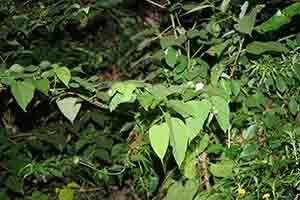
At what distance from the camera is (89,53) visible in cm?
188

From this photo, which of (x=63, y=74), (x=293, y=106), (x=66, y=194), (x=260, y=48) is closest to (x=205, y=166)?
(x=293, y=106)

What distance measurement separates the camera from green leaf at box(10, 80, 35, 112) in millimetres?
759

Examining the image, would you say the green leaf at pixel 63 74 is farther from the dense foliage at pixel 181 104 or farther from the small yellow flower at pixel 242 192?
the small yellow flower at pixel 242 192

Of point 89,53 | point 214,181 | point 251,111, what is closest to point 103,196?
point 89,53

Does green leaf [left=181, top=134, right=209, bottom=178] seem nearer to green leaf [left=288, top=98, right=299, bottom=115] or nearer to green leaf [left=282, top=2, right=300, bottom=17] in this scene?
green leaf [left=288, top=98, right=299, bottom=115]

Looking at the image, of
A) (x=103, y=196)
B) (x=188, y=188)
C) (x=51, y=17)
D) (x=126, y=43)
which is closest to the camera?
(x=188, y=188)

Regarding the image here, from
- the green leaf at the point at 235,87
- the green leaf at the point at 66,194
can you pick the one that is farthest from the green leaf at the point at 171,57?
the green leaf at the point at 66,194

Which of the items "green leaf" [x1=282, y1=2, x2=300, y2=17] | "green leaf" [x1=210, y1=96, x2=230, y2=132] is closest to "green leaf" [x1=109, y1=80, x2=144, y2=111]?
"green leaf" [x1=210, y1=96, x2=230, y2=132]

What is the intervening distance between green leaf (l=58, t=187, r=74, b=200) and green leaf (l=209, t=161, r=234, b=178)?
73cm

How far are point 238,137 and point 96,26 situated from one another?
4.06 ft

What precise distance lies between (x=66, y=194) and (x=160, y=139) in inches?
41.4

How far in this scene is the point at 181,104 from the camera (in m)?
0.67

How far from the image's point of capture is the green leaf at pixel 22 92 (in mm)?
759

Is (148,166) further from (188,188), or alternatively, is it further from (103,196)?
Answer: (103,196)
